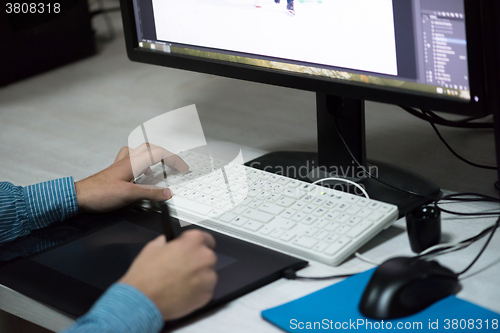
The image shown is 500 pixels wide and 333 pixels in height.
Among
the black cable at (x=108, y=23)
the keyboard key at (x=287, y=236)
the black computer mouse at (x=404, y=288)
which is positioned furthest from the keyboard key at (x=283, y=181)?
the black cable at (x=108, y=23)

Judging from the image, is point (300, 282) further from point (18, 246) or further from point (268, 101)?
point (268, 101)

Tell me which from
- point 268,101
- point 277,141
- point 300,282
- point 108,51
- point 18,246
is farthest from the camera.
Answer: point 108,51

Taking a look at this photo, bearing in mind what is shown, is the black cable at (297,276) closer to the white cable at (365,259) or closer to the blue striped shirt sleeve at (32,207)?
the white cable at (365,259)

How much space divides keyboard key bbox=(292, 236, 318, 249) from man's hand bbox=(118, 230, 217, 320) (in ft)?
0.35

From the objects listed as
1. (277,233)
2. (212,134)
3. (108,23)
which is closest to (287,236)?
(277,233)

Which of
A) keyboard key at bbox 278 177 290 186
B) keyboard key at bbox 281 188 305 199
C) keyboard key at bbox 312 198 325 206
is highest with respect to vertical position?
keyboard key at bbox 278 177 290 186

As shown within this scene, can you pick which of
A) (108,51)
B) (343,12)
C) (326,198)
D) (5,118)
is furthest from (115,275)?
(108,51)

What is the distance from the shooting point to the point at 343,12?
24.8 inches

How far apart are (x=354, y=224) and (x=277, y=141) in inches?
14.3

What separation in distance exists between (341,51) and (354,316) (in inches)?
12.8

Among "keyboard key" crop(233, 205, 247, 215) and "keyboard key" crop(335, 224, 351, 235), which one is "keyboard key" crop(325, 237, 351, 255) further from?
"keyboard key" crop(233, 205, 247, 215)

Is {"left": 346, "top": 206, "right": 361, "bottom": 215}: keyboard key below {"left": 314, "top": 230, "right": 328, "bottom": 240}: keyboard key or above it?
above

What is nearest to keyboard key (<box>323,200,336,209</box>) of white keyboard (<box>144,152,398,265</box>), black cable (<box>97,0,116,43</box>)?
white keyboard (<box>144,152,398,265</box>)

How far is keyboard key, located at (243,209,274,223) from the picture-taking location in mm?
620
